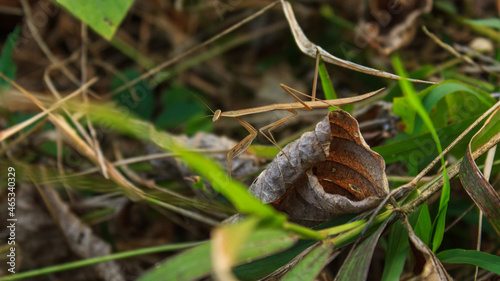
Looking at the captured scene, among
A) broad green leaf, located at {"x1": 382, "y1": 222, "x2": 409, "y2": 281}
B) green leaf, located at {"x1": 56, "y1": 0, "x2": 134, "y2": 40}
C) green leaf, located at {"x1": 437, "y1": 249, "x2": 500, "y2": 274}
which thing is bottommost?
green leaf, located at {"x1": 437, "y1": 249, "x2": 500, "y2": 274}

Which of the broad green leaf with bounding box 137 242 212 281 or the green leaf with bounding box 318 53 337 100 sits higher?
the green leaf with bounding box 318 53 337 100

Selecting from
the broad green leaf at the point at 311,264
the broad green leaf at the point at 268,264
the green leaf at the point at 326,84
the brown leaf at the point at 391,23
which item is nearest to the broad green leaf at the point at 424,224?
the broad green leaf at the point at 268,264

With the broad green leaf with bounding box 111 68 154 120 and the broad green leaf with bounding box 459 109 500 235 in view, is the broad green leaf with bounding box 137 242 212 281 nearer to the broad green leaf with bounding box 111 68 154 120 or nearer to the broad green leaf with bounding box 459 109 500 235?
the broad green leaf with bounding box 459 109 500 235

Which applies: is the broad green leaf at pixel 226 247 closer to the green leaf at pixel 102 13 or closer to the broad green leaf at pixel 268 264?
the broad green leaf at pixel 268 264

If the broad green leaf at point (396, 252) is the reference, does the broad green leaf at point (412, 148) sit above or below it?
above

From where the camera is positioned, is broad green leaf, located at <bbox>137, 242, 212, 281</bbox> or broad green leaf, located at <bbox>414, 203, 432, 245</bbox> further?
broad green leaf, located at <bbox>414, 203, 432, 245</bbox>

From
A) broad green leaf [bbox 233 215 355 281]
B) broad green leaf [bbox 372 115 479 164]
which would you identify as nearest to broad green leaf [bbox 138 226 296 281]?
broad green leaf [bbox 233 215 355 281]

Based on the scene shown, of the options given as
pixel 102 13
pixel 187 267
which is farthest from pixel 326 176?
pixel 102 13
